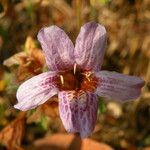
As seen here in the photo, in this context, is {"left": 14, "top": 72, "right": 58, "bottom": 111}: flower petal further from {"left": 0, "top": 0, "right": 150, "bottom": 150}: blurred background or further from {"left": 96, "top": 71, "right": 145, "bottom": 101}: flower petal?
{"left": 0, "top": 0, "right": 150, "bottom": 150}: blurred background

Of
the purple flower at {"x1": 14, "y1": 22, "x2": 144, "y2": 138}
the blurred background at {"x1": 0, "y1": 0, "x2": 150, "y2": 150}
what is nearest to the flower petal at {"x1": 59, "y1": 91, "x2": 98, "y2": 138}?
the purple flower at {"x1": 14, "y1": 22, "x2": 144, "y2": 138}

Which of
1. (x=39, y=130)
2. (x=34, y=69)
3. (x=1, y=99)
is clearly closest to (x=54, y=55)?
(x=34, y=69)

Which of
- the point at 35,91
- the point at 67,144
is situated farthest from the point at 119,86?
the point at 67,144

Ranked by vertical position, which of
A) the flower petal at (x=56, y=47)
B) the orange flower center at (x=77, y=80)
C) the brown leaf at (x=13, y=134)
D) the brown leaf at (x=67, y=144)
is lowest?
the brown leaf at (x=67, y=144)

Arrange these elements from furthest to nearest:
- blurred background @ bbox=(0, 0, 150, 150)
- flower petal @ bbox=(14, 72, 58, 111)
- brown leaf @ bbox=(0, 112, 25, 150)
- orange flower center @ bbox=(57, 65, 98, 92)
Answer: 1. blurred background @ bbox=(0, 0, 150, 150)
2. brown leaf @ bbox=(0, 112, 25, 150)
3. orange flower center @ bbox=(57, 65, 98, 92)
4. flower petal @ bbox=(14, 72, 58, 111)

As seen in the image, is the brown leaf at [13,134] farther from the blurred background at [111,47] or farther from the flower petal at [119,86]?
the flower petal at [119,86]

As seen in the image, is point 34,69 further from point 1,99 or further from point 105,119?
point 105,119

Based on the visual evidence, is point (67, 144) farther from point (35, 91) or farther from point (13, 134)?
point (35, 91)

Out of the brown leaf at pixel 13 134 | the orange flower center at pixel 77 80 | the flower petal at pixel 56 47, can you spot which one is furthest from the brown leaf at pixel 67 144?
the flower petal at pixel 56 47
